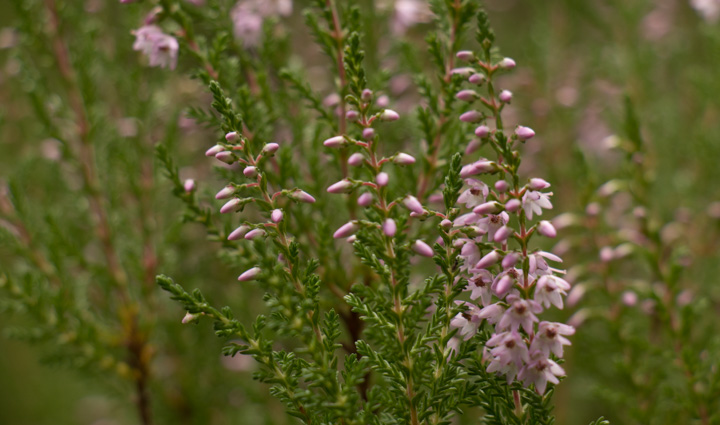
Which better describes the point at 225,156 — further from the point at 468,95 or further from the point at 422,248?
the point at 468,95

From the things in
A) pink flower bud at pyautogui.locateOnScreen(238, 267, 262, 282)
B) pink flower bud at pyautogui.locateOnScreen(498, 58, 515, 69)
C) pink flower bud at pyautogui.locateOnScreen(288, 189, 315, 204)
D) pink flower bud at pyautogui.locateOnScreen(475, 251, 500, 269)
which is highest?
pink flower bud at pyautogui.locateOnScreen(498, 58, 515, 69)

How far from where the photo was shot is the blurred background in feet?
7.23

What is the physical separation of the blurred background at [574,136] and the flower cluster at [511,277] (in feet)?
2.86

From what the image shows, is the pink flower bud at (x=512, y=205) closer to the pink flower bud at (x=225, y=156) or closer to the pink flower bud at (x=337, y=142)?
the pink flower bud at (x=337, y=142)

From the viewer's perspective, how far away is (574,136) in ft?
10.0

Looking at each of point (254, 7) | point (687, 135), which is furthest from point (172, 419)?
point (687, 135)

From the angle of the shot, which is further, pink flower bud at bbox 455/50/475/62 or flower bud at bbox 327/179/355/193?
pink flower bud at bbox 455/50/475/62

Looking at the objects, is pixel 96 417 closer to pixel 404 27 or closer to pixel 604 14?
pixel 404 27

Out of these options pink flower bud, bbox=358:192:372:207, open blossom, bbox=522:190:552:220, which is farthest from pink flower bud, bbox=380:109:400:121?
open blossom, bbox=522:190:552:220

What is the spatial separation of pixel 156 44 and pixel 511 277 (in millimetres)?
961

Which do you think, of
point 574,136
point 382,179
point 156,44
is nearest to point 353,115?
point 382,179

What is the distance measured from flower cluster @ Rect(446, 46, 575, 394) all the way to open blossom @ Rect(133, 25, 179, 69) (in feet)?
2.51

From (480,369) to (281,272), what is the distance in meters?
0.38

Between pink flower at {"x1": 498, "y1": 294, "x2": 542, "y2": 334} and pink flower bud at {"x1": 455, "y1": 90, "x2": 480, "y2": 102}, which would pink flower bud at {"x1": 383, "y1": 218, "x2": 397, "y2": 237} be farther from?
pink flower bud at {"x1": 455, "y1": 90, "x2": 480, "y2": 102}
